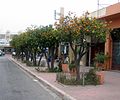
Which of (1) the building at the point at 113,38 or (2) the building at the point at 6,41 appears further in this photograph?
(2) the building at the point at 6,41

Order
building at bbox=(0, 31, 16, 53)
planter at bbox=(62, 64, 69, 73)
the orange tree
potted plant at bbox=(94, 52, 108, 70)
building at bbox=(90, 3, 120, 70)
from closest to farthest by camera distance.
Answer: the orange tree → planter at bbox=(62, 64, 69, 73) → building at bbox=(90, 3, 120, 70) → potted plant at bbox=(94, 52, 108, 70) → building at bbox=(0, 31, 16, 53)

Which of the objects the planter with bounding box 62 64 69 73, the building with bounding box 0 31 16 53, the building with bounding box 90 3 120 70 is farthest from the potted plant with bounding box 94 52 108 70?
the building with bounding box 0 31 16 53

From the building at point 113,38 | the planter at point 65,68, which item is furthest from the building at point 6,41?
the planter at point 65,68

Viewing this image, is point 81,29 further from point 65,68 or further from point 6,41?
point 6,41

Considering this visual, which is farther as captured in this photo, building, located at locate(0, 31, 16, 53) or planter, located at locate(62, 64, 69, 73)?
building, located at locate(0, 31, 16, 53)

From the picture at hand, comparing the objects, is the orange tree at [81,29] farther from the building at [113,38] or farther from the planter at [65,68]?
the building at [113,38]

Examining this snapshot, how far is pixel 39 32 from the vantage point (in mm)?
34188

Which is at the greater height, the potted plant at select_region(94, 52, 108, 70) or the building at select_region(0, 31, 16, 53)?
the building at select_region(0, 31, 16, 53)

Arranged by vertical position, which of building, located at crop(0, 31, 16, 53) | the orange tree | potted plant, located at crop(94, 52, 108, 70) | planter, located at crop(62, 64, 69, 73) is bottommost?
planter, located at crop(62, 64, 69, 73)

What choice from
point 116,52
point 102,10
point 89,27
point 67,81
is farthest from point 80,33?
point 102,10

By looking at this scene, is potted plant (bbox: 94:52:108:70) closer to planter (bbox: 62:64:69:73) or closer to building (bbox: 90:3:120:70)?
building (bbox: 90:3:120:70)

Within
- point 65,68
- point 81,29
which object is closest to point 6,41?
point 65,68

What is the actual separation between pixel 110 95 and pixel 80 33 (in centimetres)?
534

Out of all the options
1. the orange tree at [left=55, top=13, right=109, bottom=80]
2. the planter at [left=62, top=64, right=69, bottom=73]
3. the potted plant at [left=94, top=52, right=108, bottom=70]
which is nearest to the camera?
the orange tree at [left=55, top=13, right=109, bottom=80]
